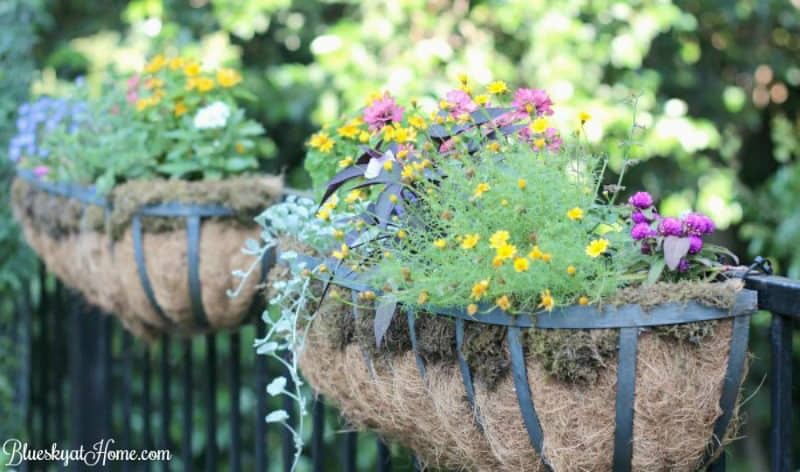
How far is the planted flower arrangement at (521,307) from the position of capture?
132 cm

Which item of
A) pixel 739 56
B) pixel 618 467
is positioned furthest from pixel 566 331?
pixel 739 56

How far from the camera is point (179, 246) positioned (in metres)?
2.28

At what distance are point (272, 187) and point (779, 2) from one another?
9.36ft

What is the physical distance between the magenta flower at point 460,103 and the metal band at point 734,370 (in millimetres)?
591

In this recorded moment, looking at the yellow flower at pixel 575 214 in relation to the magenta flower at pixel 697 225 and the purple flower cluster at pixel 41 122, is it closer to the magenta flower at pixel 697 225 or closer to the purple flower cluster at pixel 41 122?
the magenta flower at pixel 697 225

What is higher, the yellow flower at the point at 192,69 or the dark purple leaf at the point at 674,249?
the yellow flower at the point at 192,69

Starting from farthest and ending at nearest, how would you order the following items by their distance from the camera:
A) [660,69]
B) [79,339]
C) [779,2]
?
1. [660,69]
2. [779,2]
3. [79,339]

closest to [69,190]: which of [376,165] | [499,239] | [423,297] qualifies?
[376,165]

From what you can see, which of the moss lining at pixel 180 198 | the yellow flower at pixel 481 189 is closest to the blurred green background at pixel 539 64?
the moss lining at pixel 180 198

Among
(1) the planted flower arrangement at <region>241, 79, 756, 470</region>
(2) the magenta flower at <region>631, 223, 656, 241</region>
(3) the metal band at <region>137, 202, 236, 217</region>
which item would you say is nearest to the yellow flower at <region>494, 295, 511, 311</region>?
(1) the planted flower arrangement at <region>241, 79, 756, 470</region>

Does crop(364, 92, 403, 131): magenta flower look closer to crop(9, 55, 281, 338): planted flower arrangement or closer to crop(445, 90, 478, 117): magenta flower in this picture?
crop(445, 90, 478, 117): magenta flower

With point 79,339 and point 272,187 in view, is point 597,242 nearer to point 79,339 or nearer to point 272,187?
point 272,187

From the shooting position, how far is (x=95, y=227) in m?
2.51

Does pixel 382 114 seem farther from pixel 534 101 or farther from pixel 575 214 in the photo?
pixel 575 214
